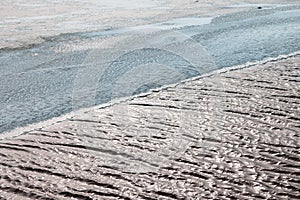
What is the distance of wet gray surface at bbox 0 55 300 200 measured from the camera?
2.05 m

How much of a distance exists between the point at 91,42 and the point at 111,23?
2558 mm

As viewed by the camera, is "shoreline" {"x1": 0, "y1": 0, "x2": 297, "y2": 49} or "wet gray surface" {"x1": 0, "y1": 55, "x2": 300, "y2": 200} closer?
"wet gray surface" {"x1": 0, "y1": 55, "x2": 300, "y2": 200}

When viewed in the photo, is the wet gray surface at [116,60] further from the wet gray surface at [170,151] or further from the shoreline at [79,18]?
the wet gray surface at [170,151]

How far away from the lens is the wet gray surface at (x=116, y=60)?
14.3 feet

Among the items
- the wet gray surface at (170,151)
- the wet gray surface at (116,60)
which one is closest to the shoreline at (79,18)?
the wet gray surface at (116,60)

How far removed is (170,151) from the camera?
2.46 metres

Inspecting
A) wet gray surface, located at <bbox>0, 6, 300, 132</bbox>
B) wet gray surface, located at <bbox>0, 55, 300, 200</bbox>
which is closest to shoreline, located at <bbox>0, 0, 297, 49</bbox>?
wet gray surface, located at <bbox>0, 6, 300, 132</bbox>

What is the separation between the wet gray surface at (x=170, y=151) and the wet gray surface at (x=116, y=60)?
923mm

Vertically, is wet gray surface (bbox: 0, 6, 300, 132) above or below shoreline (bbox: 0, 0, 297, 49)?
below

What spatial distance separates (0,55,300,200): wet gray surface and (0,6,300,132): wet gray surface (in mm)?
923

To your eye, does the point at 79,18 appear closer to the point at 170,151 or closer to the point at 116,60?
the point at 116,60

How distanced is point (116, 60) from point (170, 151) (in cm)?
364

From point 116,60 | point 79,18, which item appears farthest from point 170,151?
point 79,18

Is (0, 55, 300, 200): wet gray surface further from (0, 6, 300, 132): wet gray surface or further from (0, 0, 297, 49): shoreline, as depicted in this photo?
(0, 0, 297, 49): shoreline
